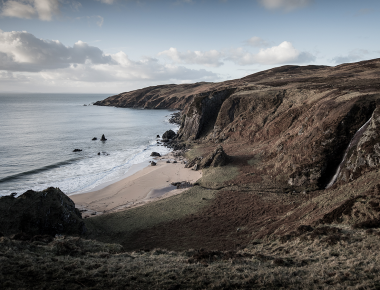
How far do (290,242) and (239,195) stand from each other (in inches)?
530

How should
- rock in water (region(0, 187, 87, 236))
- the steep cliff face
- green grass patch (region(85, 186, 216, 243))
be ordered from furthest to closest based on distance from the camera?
1. the steep cliff face
2. green grass patch (region(85, 186, 216, 243))
3. rock in water (region(0, 187, 87, 236))

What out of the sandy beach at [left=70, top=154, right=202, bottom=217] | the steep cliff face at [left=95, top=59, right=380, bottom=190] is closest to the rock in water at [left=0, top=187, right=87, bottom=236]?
the sandy beach at [left=70, top=154, right=202, bottom=217]

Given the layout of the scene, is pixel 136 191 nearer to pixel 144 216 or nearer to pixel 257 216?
pixel 144 216

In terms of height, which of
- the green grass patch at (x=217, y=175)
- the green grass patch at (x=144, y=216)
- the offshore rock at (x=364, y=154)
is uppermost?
the offshore rock at (x=364, y=154)

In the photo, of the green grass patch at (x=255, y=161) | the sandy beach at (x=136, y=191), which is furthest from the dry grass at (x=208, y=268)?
the green grass patch at (x=255, y=161)

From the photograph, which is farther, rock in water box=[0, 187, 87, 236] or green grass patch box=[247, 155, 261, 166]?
green grass patch box=[247, 155, 261, 166]

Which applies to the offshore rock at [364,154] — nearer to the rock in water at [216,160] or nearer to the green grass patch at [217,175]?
the green grass patch at [217,175]

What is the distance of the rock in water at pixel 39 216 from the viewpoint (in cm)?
2084

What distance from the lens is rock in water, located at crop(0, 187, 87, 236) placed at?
821 inches

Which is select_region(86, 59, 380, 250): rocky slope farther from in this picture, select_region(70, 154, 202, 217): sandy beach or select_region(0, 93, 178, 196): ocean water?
select_region(0, 93, 178, 196): ocean water

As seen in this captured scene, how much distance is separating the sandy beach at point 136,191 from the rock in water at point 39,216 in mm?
6224

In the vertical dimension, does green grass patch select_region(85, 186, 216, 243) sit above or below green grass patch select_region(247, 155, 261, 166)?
below

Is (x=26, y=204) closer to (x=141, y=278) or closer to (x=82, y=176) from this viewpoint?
(x=141, y=278)

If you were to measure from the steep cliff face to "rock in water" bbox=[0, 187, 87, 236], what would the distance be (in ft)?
84.4
